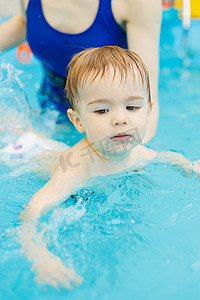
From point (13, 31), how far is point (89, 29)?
1.87 ft

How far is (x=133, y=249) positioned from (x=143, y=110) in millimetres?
478

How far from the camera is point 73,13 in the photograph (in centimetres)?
174

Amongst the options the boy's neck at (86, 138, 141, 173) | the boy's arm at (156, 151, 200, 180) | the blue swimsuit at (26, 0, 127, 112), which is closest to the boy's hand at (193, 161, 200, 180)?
the boy's arm at (156, 151, 200, 180)

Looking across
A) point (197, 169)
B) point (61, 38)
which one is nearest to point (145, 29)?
point (61, 38)

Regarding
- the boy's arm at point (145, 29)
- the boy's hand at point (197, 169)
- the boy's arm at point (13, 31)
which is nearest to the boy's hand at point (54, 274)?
the boy's hand at point (197, 169)

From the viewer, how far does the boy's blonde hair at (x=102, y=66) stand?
130 cm

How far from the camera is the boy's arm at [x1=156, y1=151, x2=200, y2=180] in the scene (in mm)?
1605

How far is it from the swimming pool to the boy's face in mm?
248

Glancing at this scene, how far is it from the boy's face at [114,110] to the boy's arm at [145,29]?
40 cm

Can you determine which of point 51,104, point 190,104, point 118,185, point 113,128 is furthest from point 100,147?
point 190,104

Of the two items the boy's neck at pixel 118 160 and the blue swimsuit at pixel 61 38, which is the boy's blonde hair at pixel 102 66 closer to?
the boy's neck at pixel 118 160

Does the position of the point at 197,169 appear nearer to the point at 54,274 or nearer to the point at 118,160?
the point at 118,160

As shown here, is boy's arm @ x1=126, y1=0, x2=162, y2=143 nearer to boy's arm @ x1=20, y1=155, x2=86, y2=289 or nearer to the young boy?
the young boy

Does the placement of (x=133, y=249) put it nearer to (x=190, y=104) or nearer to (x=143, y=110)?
(x=143, y=110)
